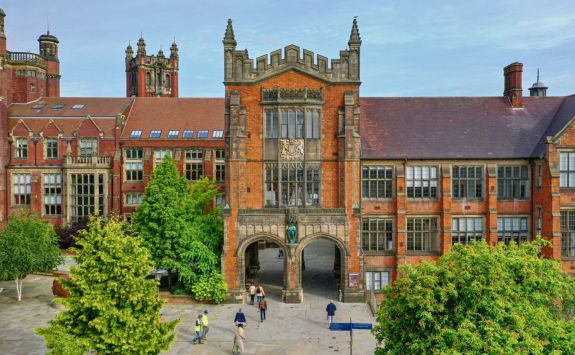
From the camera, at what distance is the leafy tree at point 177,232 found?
3444 cm

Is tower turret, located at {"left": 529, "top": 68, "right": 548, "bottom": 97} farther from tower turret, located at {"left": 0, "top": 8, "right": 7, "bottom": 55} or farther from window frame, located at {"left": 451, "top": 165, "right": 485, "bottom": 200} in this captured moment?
tower turret, located at {"left": 0, "top": 8, "right": 7, "bottom": 55}

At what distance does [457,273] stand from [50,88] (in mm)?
63847

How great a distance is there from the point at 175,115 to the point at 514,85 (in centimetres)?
3532

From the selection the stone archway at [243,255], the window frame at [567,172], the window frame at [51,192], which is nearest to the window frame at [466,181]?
the window frame at [567,172]

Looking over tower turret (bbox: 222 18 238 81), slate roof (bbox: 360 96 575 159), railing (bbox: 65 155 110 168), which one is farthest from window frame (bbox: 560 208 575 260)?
railing (bbox: 65 155 110 168)

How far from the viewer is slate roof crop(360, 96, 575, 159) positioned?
1486 inches

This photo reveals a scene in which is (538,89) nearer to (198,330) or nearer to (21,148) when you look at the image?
(198,330)

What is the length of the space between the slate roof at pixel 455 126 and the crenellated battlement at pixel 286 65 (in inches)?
228

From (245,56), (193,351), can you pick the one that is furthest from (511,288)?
(245,56)

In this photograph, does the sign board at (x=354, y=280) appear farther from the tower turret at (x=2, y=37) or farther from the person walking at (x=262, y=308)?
the tower turret at (x=2, y=37)

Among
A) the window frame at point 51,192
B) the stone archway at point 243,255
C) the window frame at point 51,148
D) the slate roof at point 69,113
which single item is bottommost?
the stone archway at point 243,255

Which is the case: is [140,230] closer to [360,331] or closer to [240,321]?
[240,321]

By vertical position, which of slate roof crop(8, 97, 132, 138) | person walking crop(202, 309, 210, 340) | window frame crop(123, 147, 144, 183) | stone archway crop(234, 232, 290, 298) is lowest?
person walking crop(202, 309, 210, 340)

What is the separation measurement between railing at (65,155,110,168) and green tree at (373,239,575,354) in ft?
138
